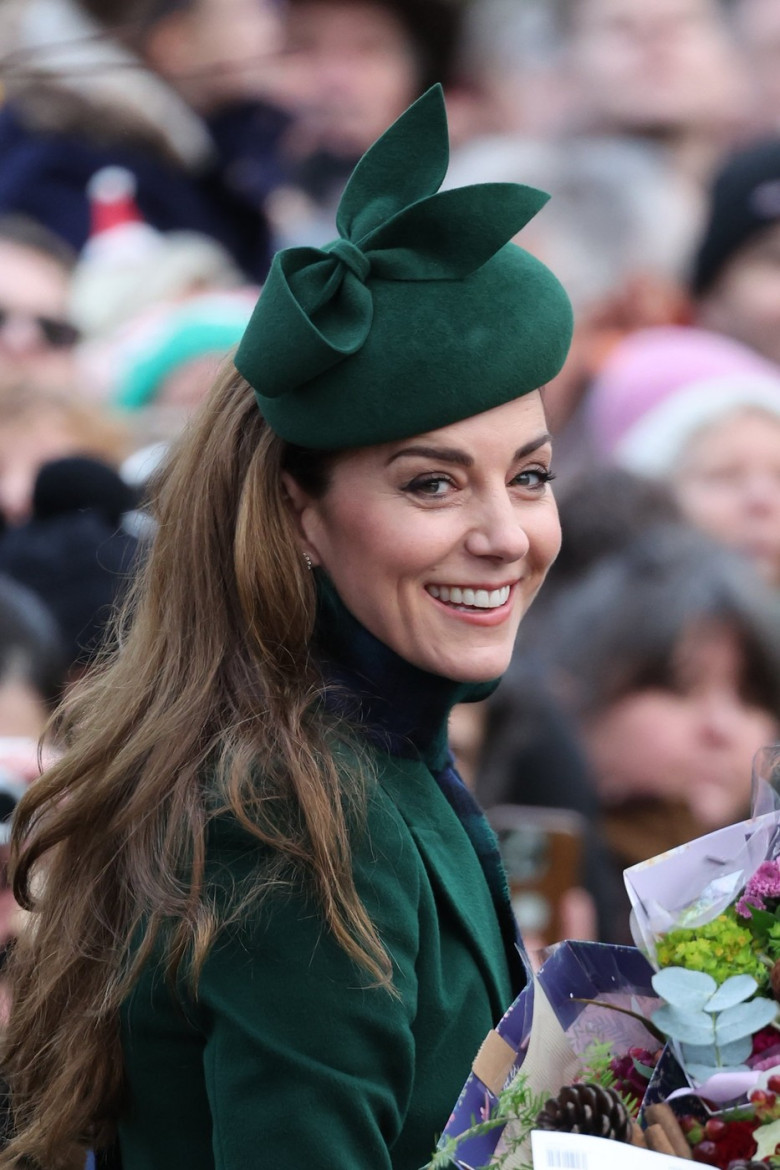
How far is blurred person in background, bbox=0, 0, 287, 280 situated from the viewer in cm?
609

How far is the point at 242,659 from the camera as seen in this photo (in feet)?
6.36

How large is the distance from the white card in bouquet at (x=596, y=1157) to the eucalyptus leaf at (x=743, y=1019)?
0.41ft

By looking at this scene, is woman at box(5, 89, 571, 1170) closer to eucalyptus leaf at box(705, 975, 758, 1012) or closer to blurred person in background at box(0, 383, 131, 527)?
eucalyptus leaf at box(705, 975, 758, 1012)

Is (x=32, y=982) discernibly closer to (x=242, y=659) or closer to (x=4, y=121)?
(x=242, y=659)

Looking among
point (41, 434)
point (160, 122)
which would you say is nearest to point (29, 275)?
point (160, 122)

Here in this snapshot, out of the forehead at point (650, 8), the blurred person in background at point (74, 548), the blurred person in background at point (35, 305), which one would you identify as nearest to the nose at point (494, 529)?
the blurred person in background at point (74, 548)

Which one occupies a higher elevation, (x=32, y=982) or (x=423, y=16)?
(x=423, y=16)

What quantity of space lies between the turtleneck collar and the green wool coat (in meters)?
0.04

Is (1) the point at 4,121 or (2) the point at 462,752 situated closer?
(2) the point at 462,752

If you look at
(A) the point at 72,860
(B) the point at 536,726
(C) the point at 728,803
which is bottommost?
(C) the point at 728,803

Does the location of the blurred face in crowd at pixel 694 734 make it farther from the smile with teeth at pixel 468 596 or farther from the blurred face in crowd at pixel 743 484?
the smile with teeth at pixel 468 596

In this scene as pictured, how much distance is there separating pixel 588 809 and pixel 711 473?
132 centimetres

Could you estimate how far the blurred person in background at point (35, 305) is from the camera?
549 centimetres

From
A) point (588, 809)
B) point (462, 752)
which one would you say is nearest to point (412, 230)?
point (462, 752)
